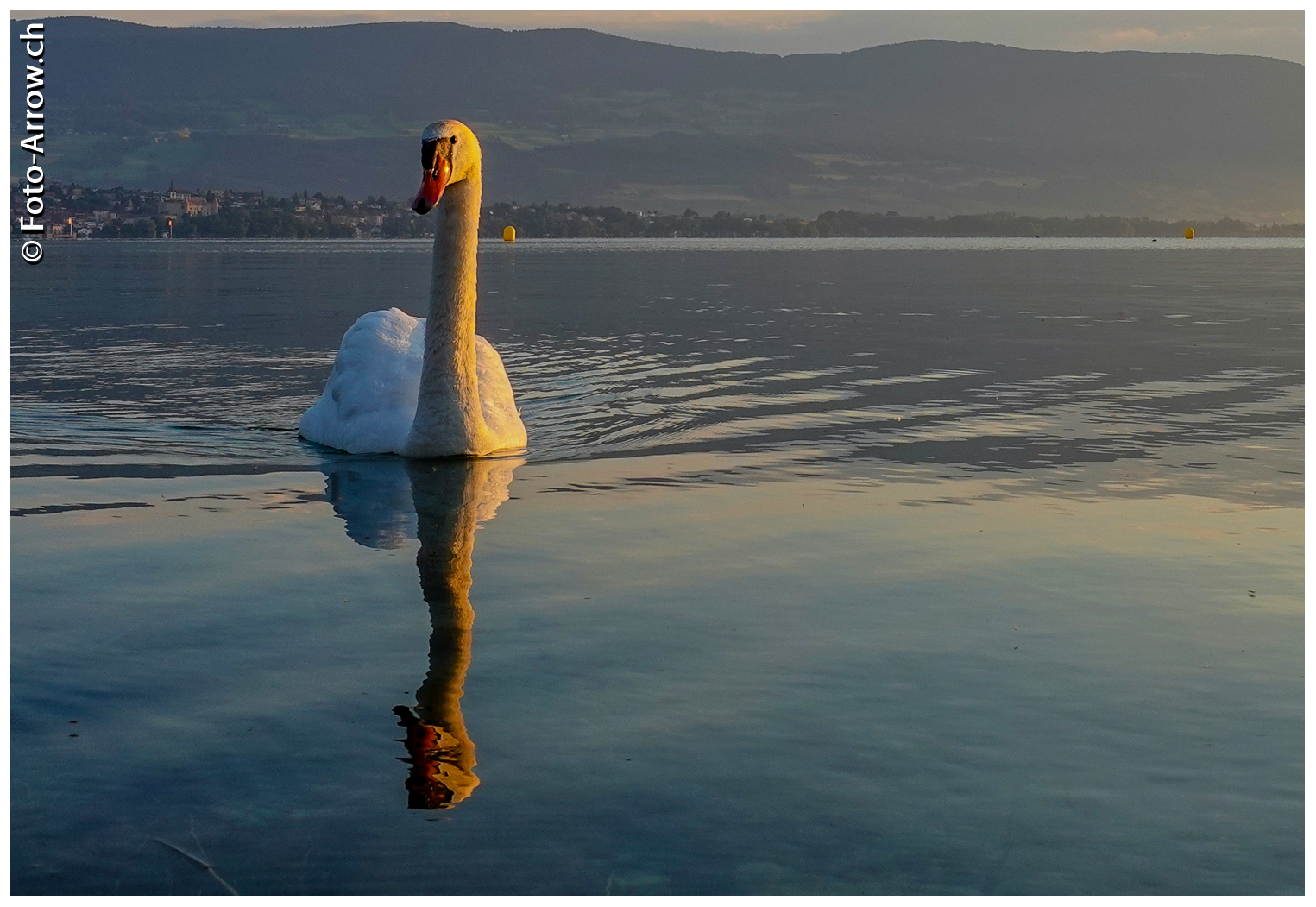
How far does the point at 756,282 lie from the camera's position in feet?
156

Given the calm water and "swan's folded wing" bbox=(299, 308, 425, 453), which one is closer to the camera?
the calm water

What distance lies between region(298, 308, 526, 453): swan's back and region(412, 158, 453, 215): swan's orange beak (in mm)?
1616

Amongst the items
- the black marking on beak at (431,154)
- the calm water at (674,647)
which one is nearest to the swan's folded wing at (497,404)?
the calm water at (674,647)

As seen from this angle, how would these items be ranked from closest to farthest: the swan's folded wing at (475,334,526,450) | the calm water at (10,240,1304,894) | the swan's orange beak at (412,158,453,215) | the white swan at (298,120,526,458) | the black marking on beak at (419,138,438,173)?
the calm water at (10,240,1304,894) < the swan's orange beak at (412,158,453,215) < the black marking on beak at (419,138,438,173) < the white swan at (298,120,526,458) < the swan's folded wing at (475,334,526,450)

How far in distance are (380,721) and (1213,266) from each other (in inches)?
2414

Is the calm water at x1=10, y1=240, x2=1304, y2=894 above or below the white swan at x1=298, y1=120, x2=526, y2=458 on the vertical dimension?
below

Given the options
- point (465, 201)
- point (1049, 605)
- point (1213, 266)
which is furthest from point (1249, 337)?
point (1213, 266)

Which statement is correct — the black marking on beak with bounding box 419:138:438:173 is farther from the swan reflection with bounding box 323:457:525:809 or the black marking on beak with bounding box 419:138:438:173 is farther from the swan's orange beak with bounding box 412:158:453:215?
the swan reflection with bounding box 323:457:525:809

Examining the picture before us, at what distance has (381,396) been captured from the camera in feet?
46.6

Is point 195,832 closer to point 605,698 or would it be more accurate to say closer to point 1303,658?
point 605,698

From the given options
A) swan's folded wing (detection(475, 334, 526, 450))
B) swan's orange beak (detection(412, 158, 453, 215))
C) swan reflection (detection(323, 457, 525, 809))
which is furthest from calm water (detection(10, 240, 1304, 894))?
swan's orange beak (detection(412, 158, 453, 215))

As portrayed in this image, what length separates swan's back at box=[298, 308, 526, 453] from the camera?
545 inches

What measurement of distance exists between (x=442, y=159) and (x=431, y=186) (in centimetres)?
40

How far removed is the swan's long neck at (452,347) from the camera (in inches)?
527
